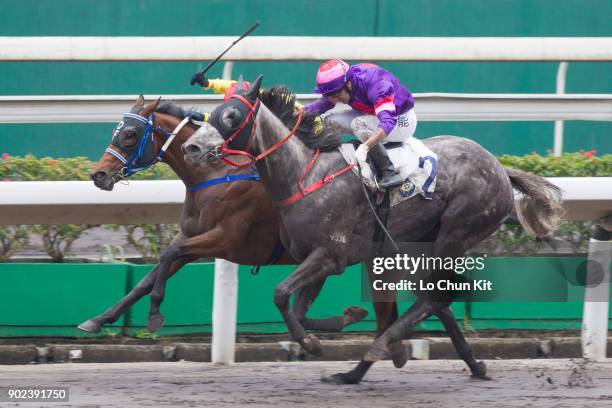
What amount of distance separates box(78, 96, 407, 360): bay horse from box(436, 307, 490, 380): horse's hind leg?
0.39 m

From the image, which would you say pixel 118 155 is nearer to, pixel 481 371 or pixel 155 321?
pixel 155 321

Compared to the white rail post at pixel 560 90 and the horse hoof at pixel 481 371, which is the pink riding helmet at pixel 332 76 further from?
the white rail post at pixel 560 90

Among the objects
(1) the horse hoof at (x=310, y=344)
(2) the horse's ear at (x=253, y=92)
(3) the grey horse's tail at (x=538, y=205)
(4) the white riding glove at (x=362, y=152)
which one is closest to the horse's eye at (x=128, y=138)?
(2) the horse's ear at (x=253, y=92)

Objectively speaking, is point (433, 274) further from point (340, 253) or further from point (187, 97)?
point (187, 97)

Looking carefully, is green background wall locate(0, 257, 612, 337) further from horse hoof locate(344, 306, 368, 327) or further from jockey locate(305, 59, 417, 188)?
jockey locate(305, 59, 417, 188)

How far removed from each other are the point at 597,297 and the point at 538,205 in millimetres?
885

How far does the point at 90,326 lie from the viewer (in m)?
7.41

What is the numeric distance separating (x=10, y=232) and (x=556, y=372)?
377 cm

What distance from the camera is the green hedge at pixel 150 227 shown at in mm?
8422

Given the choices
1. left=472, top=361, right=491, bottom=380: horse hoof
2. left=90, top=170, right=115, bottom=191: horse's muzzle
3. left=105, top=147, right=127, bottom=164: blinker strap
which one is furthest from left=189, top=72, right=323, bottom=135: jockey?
left=472, top=361, right=491, bottom=380: horse hoof

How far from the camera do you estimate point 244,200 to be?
7438 mm

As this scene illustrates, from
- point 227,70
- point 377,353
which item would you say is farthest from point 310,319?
point 227,70

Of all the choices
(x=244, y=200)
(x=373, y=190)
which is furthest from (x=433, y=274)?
(x=244, y=200)
